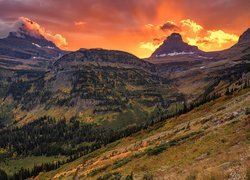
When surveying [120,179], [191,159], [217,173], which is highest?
[217,173]

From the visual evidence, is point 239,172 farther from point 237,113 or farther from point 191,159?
point 237,113

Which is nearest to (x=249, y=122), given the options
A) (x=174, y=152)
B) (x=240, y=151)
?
(x=174, y=152)

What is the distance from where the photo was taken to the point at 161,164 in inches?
1903

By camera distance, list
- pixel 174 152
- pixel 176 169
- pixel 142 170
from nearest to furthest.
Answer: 1. pixel 176 169
2. pixel 142 170
3. pixel 174 152

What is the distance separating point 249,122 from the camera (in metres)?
51.3

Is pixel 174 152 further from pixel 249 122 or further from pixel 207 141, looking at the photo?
pixel 249 122

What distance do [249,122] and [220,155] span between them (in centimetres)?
1540

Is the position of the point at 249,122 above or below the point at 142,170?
above

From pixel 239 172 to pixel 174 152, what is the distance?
2733cm

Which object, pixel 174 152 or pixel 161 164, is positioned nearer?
pixel 161 164

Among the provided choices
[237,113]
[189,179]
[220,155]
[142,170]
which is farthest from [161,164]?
[237,113]

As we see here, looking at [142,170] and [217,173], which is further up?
[217,173]

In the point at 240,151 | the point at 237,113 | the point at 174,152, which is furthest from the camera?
the point at 237,113

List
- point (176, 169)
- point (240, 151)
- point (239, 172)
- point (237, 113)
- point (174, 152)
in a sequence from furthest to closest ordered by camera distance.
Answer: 1. point (237, 113)
2. point (174, 152)
3. point (176, 169)
4. point (240, 151)
5. point (239, 172)
